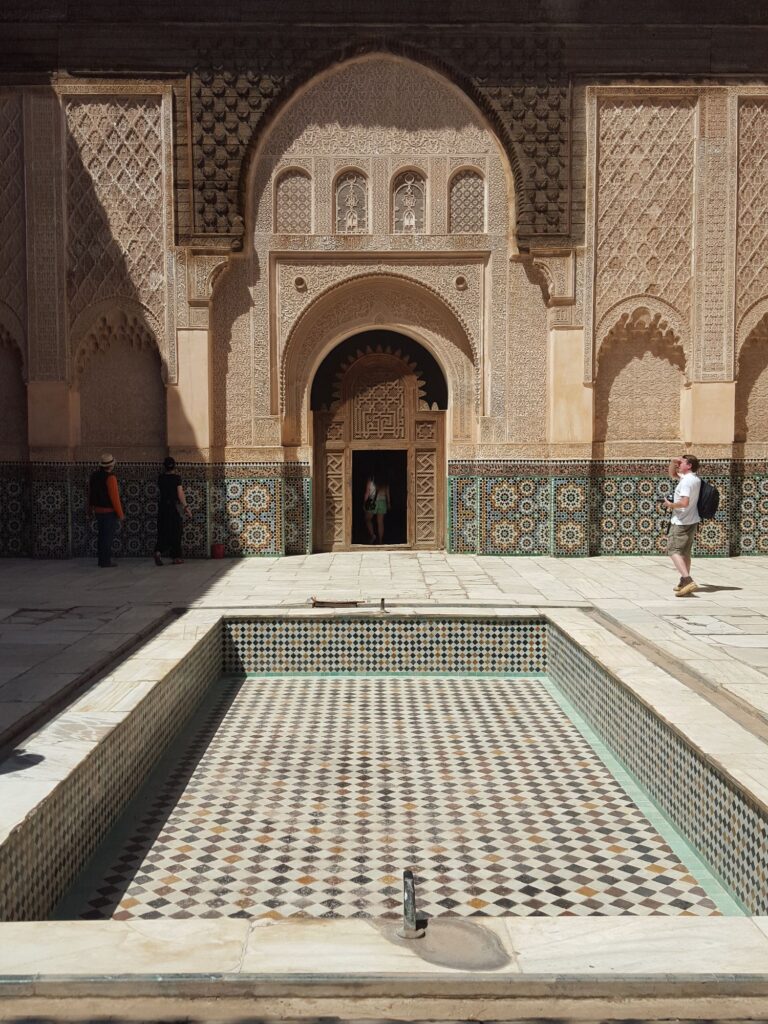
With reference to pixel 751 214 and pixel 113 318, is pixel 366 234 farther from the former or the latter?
pixel 751 214

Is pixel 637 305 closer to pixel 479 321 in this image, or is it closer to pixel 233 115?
pixel 479 321

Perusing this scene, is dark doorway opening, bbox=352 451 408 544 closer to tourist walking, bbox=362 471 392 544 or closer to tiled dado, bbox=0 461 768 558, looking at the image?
tourist walking, bbox=362 471 392 544

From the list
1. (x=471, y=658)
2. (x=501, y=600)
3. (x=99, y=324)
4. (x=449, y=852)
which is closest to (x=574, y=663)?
(x=471, y=658)

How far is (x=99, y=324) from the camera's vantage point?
25.6ft

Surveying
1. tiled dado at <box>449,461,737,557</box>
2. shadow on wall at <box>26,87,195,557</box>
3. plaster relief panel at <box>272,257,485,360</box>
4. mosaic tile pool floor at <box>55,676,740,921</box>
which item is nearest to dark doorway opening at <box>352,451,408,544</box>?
tiled dado at <box>449,461,737,557</box>

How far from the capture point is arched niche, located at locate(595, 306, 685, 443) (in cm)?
788

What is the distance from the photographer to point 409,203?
7938mm

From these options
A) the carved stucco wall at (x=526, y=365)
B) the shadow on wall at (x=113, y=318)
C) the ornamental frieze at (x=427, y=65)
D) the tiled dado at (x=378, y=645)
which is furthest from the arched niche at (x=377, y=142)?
the tiled dado at (x=378, y=645)

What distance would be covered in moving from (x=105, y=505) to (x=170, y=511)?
545 mm

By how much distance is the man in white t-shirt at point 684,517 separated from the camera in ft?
19.2

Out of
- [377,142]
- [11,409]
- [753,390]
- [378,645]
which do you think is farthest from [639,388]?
[11,409]

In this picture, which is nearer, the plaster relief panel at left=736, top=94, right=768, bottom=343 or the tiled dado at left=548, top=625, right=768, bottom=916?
the tiled dado at left=548, top=625, right=768, bottom=916

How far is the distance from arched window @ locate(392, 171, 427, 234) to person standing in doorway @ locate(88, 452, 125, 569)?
285 centimetres

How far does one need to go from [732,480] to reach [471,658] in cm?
370
